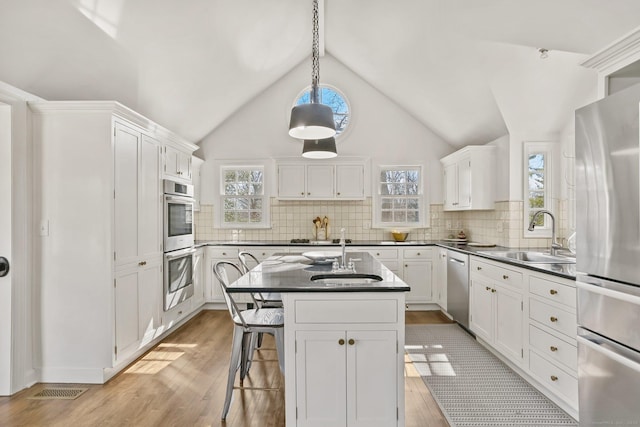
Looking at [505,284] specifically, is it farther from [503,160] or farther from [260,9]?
[260,9]

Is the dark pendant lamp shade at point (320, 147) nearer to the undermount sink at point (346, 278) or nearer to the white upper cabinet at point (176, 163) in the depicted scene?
the undermount sink at point (346, 278)

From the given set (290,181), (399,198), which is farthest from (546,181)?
(290,181)

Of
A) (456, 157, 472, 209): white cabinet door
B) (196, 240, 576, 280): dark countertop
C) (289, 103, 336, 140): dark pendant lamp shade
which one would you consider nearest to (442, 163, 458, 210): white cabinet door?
(456, 157, 472, 209): white cabinet door

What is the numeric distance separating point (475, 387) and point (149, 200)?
312 centimetres

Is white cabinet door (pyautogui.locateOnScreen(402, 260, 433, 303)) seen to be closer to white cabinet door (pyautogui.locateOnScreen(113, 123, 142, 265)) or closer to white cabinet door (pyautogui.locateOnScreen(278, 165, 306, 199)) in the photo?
white cabinet door (pyautogui.locateOnScreen(278, 165, 306, 199))

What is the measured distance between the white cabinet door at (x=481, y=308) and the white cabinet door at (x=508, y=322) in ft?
0.36

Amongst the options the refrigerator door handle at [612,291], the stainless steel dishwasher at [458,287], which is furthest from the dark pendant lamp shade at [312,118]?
the stainless steel dishwasher at [458,287]

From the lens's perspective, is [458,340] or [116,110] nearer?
[116,110]

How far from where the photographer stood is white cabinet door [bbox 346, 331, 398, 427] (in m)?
1.99

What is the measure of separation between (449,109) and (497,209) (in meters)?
1.33

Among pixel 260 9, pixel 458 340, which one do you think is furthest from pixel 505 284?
pixel 260 9

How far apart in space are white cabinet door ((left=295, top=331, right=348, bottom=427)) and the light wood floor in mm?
324

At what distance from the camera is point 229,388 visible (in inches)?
89.0

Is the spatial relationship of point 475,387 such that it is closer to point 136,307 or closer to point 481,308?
point 481,308
